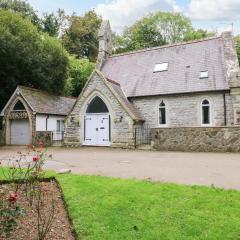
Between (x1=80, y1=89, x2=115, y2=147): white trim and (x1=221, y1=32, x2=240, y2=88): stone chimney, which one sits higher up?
(x1=221, y1=32, x2=240, y2=88): stone chimney

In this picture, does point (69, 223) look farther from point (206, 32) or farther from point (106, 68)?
point (206, 32)

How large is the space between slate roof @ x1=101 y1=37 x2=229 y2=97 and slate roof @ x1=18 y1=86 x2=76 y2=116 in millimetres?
5627

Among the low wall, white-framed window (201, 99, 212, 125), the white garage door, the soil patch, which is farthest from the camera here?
the white garage door

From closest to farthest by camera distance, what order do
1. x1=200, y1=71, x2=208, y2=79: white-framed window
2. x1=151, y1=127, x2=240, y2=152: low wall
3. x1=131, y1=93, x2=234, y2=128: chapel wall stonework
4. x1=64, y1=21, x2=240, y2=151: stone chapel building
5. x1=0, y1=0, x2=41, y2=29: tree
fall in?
x1=151, y1=127, x2=240, y2=152: low wall < x1=64, y1=21, x2=240, y2=151: stone chapel building < x1=131, y1=93, x2=234, y2=128: chapel wall stonework < x1=200, y1=71, x2=208, y2=79: white-framed window < x1=0, y1=0, x2=41, y2=29: tree

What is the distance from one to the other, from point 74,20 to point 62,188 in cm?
5701

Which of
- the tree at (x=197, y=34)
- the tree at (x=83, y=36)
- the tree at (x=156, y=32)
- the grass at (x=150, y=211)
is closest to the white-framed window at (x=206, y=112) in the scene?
the grass at (x=150, y=211)

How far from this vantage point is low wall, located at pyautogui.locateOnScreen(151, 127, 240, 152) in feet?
67.6

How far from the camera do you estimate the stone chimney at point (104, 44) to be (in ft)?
115

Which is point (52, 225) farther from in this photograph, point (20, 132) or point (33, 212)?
point (20, 132)

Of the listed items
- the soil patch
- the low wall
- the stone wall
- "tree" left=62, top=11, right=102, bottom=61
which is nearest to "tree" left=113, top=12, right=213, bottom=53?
"tree" left=62, top=11, right=102, bottom=61

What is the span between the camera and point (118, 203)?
7562 mm

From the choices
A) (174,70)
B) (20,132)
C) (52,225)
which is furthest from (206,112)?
(52,225)

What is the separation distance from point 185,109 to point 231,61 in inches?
213

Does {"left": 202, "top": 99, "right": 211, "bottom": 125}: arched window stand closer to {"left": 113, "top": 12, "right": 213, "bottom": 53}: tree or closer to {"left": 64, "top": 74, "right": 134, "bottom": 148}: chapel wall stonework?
{"left": 64, "top": 74, "right": 134, "bottom": 148}: chapel wall stonework
